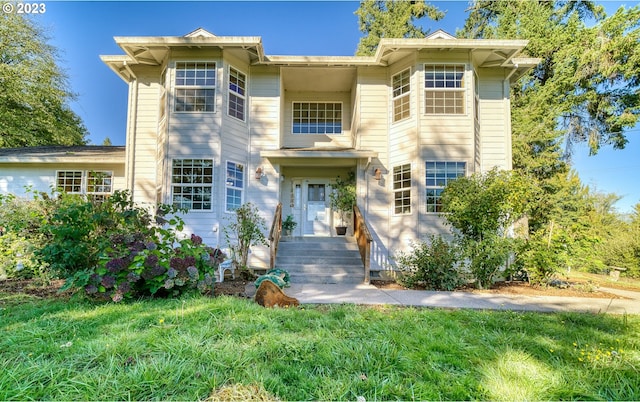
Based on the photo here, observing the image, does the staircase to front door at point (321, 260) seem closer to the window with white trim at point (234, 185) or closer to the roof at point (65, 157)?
the window with white trim at point (234, 185)

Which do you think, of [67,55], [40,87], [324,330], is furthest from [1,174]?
[324,330]

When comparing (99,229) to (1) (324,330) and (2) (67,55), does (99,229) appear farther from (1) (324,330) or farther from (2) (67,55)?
(2) (67,55)

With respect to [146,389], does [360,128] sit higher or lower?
higher

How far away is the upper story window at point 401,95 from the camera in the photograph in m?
8.38

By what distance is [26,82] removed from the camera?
13633 millimetres

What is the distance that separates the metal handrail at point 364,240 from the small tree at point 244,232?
8.53 ft

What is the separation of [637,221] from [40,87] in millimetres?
25160

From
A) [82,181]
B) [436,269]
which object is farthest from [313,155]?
[82,181]

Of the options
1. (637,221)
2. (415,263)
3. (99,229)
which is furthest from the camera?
(637,221)

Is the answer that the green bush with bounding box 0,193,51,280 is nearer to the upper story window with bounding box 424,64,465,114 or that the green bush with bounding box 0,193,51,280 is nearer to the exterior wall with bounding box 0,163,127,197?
the exterior wall with bounding box 0,163,127,197

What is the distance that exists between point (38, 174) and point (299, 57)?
9.41 m

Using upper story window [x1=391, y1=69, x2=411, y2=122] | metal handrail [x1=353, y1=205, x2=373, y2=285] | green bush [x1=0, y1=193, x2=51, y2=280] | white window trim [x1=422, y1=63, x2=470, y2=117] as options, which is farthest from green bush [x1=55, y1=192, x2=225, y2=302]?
white window trim [x1=422, y1=63, x2=470, y2=117]

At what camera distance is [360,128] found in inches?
344

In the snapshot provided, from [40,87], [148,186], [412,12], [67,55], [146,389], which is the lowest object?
[146,389]
